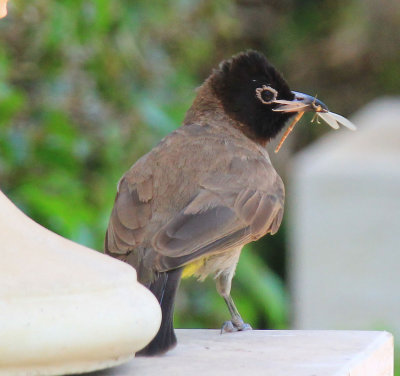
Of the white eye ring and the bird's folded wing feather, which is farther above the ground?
the white eye ring

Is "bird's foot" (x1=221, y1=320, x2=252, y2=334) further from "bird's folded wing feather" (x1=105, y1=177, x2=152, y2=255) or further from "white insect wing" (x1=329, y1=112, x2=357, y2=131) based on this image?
"white insect wing" (x1=329, y1=112, x2=357, y2=131)

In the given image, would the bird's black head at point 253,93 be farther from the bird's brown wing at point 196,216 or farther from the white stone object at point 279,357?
the white stone object at point 279,357

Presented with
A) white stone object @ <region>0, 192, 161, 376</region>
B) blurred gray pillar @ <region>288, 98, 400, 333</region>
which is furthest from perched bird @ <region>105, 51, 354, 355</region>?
blurred gray pillar @ <region>288, 98, 400, 333</region>

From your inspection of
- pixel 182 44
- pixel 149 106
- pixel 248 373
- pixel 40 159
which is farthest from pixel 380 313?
pixel 248 373

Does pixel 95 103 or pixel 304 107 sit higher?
pixel 304 107

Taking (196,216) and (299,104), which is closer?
(196,216)

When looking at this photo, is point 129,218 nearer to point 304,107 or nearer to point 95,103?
point 304,107

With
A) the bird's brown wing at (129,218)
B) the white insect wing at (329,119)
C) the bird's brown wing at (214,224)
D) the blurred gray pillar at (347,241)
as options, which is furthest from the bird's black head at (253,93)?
the blurred gray pillar at (347,241)

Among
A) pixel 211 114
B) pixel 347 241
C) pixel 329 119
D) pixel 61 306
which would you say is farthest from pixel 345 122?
pixel 347 241
